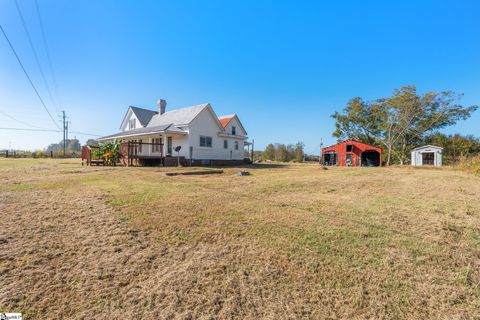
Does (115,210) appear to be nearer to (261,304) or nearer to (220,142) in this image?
(261,304)

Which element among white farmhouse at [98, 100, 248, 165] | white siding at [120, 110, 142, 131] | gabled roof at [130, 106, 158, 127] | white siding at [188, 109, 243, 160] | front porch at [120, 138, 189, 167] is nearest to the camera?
front porch at [120, 138, 189, 167]

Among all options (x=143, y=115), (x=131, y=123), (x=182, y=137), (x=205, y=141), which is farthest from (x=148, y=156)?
(x=131, y=123)

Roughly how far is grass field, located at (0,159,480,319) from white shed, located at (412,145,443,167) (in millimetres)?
26155

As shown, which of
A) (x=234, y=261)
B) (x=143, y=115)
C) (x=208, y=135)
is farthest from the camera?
(x=143, y=115)

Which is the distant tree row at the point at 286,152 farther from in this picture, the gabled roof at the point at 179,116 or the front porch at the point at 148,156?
the front porch at the point at 148,156

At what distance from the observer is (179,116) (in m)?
21.3

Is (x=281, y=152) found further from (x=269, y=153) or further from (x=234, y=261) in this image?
(x=234, y=261)

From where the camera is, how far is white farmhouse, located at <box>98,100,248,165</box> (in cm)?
1780

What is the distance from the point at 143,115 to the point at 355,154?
80.1 feet

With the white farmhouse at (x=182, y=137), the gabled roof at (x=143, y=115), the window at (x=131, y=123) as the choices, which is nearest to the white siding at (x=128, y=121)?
the white farmhouse at (x=182, y=137)

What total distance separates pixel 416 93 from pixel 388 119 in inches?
161

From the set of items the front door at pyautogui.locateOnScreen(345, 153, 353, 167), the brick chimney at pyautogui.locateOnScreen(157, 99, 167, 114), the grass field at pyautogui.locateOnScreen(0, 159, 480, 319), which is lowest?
the grass field at pyautogui.locateOnScreen(0, 159, 480, 319)

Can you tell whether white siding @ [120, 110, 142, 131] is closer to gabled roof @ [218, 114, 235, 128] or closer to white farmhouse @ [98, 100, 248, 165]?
white farmhouse @ [98, 100, 248, 165]

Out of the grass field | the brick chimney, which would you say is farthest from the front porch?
the grass field
